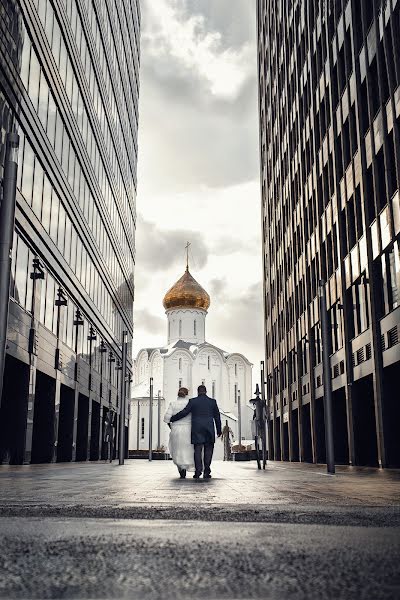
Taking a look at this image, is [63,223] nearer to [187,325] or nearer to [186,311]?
[187,325]

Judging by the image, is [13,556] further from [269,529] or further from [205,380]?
[205,380]

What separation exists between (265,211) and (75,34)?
29.3 m

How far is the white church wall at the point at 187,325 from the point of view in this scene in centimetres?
10338

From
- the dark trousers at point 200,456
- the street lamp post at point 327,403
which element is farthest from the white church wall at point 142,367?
the dark trousers at point 200,456

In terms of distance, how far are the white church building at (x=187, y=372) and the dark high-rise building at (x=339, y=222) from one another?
45106mm

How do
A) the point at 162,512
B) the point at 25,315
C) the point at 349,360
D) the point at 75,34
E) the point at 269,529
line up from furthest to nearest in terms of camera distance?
1. the point at 75,34
2. the point at 349,360
3. the point at 25,315
4. the point at 162,512
5. the point at 269,529

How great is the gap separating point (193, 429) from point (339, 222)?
642 inches

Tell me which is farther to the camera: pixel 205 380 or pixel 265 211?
pixel 205 380

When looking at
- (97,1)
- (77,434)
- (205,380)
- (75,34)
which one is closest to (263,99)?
(97,1)

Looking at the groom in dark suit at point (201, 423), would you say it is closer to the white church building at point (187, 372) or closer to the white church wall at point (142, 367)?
the white church building at point (187, 372)

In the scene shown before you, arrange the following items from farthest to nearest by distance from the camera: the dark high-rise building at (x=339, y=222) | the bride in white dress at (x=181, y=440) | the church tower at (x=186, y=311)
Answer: the church tower at (x=186, y=311), the dark high-rise building at (x=339, y=222), the bride in white dress at (x=181, y=440)

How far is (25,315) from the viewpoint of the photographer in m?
21.7

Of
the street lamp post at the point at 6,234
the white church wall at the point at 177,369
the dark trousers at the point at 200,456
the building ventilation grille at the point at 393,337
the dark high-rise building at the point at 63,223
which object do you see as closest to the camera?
the street lamp post at the point at 6,234

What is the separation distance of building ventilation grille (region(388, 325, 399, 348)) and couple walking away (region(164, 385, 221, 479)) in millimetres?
8676
